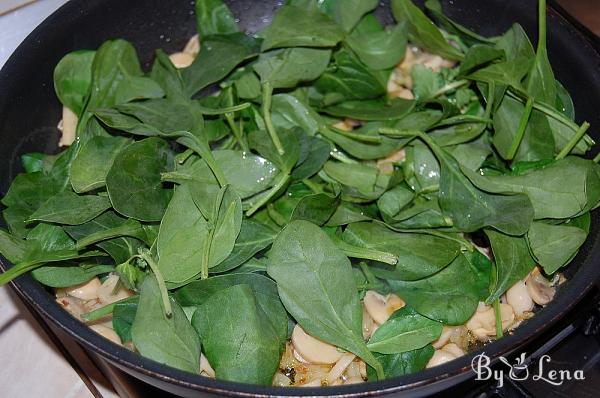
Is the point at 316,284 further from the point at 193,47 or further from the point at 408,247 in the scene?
the point at 193,47

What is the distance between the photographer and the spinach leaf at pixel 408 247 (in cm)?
80

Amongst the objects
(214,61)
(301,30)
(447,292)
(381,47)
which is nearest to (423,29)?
(381,47)

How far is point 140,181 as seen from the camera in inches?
32.3

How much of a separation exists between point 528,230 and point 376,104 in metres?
0.28

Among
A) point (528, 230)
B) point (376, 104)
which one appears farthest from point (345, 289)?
point (376, 104)

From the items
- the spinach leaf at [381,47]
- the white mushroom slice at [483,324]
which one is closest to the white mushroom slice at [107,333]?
the white mushroom slice at [483,324]

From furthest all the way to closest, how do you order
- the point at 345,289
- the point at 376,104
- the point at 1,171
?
the point at 376,104 → the point at 1,171 → the point at 345,289

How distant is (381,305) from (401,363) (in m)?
0.08

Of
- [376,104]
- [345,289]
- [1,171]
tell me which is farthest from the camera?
[376,104]

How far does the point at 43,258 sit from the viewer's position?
2.52 feet

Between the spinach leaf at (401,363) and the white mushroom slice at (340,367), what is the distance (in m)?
0.04

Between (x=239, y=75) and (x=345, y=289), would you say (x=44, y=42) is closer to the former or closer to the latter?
(x=239, y=75)

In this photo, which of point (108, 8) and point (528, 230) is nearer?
point (528, 230)

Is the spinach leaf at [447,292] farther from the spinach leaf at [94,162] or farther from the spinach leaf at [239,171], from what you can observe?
the spinach leaf at [94,162]
